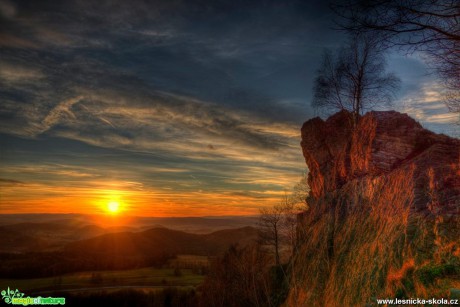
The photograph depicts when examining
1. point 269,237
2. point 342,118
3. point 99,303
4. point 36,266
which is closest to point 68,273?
point 36,266

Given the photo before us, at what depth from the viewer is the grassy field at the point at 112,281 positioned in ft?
265

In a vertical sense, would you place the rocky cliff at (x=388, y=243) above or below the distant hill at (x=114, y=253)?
above

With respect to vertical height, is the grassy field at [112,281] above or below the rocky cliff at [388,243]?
below

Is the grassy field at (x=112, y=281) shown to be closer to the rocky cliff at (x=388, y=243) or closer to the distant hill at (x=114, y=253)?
the distant hill at (x=114, y=253)

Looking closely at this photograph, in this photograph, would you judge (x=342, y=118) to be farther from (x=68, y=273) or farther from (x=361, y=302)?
(x=68, y=273)

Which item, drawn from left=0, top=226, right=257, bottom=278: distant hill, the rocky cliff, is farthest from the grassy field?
the rocky cliff

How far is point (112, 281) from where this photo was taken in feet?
315

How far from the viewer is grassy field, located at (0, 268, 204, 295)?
80.7 meters

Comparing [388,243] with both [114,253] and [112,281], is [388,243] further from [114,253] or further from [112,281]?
[114,253]

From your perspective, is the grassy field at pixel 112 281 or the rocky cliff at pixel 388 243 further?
the grassy field at pixel 112 281

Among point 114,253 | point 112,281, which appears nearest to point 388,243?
point 112,281

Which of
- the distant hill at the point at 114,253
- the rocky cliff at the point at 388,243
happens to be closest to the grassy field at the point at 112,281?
the distant hill at the point at 114,253

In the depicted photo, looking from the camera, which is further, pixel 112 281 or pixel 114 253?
pixel 114 253

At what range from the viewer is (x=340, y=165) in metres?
17.7
